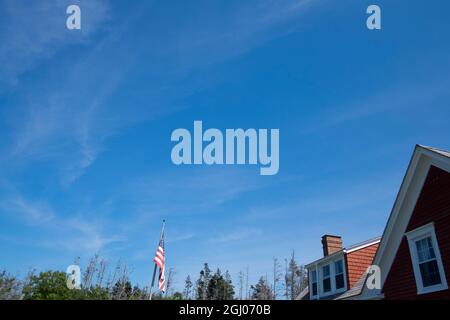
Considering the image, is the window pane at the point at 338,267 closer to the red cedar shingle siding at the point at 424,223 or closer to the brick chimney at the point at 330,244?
the brick chimney at the point at 330,244

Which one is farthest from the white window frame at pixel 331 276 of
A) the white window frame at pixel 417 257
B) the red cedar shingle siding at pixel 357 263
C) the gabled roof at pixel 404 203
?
the white window frame at pixel 417 257

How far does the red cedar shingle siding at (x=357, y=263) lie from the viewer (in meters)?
19.4

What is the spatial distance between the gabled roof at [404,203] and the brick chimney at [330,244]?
8.24 meters

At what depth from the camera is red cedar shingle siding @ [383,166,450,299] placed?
11727 millimetres

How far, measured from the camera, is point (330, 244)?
23562 millimetres

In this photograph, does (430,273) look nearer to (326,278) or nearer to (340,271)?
(340,271)

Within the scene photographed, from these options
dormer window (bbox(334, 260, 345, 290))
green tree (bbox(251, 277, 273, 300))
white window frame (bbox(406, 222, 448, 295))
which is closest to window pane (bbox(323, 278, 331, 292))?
dormer window (bbox(334, 260, 345, 290))

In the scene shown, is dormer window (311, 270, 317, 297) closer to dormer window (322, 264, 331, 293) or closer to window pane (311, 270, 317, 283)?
window pane (311, 270, 317, 283)

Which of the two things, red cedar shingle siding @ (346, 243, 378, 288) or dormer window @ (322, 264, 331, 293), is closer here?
red cedar shingle siding @ (346, 243, 378, 288)

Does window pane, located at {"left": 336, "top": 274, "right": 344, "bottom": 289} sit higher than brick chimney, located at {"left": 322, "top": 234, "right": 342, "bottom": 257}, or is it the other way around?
brick chimney, located at {"left": 322, "top": 234, "right": 342, "bottom": 257}
